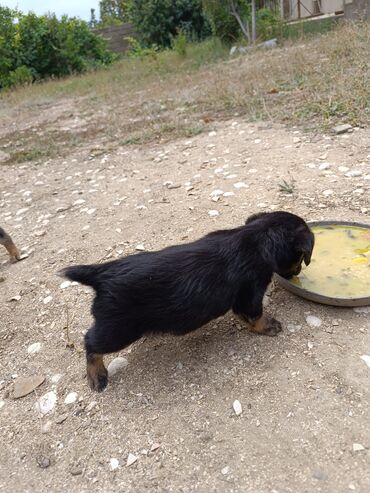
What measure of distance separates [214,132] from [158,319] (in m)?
4.94

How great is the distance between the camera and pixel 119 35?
2556cm

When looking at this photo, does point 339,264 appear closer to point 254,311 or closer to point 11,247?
point 254,311

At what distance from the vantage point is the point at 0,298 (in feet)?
14.1

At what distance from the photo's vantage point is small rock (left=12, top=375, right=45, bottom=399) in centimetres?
313

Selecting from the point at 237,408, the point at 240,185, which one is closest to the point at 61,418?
the point at 237,408

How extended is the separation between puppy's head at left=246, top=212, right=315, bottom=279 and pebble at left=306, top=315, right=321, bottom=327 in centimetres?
40

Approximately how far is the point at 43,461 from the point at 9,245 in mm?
2834

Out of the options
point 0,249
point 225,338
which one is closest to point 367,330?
point 225,338

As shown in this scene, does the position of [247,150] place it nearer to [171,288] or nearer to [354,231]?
[354,231]

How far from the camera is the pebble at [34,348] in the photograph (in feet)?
11.5

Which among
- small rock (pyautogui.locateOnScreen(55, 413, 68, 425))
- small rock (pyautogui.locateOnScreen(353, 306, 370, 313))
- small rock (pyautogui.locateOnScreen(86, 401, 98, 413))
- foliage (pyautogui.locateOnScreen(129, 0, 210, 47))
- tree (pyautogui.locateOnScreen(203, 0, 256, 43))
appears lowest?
small rock (pyautogui.locateOnScreen(55, 413, 68, 425))

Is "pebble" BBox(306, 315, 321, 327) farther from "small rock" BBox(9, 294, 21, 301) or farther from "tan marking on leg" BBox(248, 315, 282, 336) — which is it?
"small rock" BBox(9, 294, 21, 301)

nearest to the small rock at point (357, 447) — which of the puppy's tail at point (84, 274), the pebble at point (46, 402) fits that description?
Answer: the puppy's tail at point (84, 274)

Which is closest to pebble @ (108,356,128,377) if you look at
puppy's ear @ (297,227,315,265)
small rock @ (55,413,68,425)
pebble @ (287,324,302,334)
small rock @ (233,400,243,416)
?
small rock @ (55,413,68,425)
